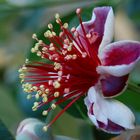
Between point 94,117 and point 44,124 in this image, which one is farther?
point 44,124

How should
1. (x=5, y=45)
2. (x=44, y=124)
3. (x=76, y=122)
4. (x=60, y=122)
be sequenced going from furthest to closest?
(x=5, y=45)
(x=76, y=122)
(x=60, y=122)
(x=44, y=124)

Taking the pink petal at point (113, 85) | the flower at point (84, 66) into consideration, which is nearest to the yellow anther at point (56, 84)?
the flower at point (84, 66)

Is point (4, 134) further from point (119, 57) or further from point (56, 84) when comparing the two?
point (119, 57)

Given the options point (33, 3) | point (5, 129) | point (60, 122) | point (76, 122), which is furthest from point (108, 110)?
point (33, 3)

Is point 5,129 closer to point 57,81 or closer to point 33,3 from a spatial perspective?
point 57,81

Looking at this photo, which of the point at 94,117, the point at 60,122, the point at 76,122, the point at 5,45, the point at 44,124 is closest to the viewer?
the point at 94,117

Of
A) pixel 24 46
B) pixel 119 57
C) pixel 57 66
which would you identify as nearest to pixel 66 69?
pixel 57 66

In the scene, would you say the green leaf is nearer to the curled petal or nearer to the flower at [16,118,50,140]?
the flower at [16,118,50,140]

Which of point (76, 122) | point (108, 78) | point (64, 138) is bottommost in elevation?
point (76, 122)
